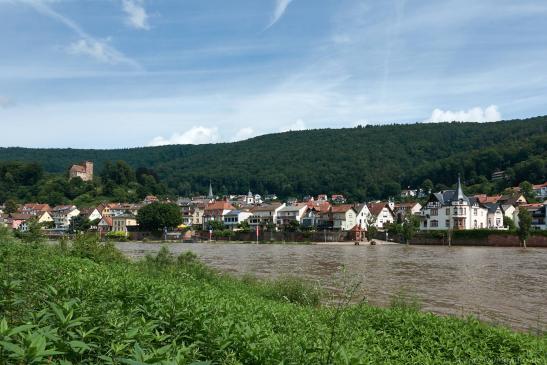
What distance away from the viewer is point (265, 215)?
124 m

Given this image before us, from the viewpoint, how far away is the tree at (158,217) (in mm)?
111188

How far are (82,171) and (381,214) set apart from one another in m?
114

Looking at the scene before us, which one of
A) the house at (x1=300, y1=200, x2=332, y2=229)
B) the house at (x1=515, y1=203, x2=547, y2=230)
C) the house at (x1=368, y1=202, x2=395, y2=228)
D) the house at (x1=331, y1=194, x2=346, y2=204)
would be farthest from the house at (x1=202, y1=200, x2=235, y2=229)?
the house at (x1=515, y1=203, x2=547, y2=230)

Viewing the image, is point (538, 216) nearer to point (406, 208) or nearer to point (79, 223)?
point (406, 208)

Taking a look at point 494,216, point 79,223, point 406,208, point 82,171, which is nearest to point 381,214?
point 406,208

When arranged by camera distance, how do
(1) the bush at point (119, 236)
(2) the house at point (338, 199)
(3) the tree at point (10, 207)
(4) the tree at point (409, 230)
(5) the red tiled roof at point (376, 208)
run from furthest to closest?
(2) the house at point (338, 199)
(3) the tree at point (10, 207)
(1) the bush at point (119, 236)
(5) the red tiled roof at point (376, 208)
(4) the tree at point (409, 230)

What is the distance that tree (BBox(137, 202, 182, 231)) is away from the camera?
111 meters

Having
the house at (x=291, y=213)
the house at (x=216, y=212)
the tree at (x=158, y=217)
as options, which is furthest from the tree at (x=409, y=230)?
the house at (x=216, y=212)

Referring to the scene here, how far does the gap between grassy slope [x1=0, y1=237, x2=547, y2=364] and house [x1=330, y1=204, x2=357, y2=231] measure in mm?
93952

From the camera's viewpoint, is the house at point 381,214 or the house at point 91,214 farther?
the house at point 91,214

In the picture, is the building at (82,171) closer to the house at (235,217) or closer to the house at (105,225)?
the house at (105,225)

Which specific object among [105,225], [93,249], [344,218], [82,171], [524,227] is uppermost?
[82,171]

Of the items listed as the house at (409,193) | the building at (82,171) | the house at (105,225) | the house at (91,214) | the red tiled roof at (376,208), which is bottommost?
the house at (105,225)

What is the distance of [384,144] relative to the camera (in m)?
195
